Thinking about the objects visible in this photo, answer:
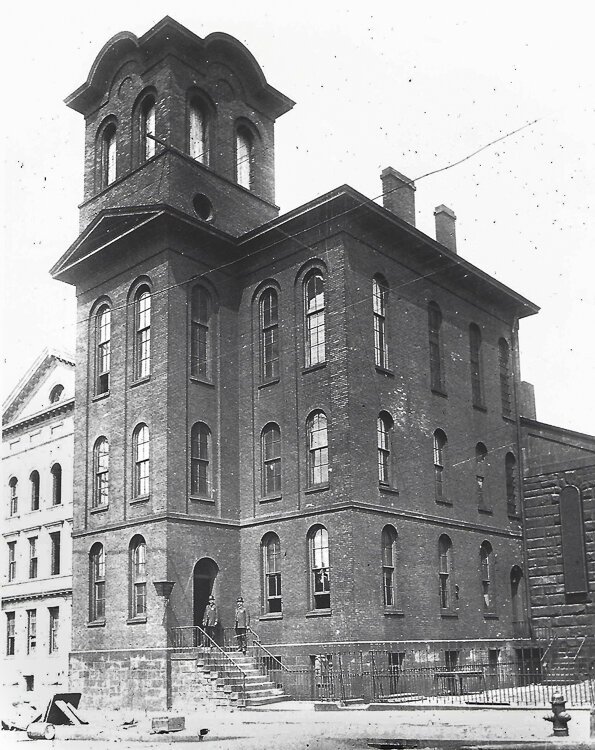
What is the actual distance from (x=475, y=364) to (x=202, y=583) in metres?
13.6

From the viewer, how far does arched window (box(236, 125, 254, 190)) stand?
35.2 metres

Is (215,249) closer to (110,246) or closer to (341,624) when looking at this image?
(110,246)

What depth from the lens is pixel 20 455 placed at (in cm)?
4409

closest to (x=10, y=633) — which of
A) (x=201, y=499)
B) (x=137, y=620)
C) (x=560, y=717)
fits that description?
(x=137, y=620)

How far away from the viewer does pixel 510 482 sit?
3675 centimetres

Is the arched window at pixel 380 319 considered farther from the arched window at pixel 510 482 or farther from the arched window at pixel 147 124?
the arched window at pixel 147 124

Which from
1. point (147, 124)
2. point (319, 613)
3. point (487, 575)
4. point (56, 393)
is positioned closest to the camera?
point (319, 613)

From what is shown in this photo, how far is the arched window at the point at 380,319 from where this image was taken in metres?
30.7

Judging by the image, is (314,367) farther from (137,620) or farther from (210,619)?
(137,620)

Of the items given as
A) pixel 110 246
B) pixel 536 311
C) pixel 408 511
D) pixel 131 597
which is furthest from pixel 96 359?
pixel 536 311

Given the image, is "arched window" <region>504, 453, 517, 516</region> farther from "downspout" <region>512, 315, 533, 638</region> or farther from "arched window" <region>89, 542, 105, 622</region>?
"arched window" <region>89, 542, 105, 622</region>

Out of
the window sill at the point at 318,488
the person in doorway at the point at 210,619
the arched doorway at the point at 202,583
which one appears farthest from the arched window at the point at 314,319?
the person in doorway at the point at 210,619

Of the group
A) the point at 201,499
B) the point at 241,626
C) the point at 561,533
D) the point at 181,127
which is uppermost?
the point at 181,127

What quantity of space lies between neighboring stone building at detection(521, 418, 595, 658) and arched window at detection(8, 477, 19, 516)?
76.4 ft
